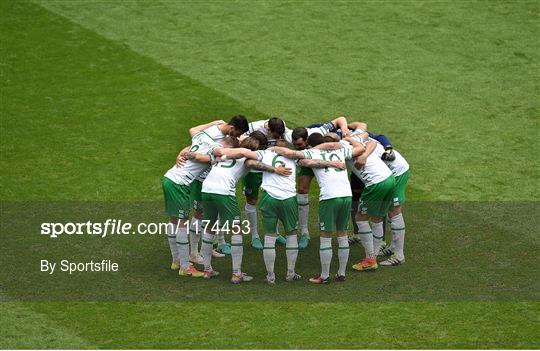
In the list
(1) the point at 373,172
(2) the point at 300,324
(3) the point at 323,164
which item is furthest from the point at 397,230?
(2) the point at 300,324

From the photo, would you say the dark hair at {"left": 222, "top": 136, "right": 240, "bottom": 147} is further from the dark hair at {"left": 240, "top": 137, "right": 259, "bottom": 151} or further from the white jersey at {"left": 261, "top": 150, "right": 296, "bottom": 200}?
the white jersey at {"left": 261, "top": 150, "right": 296, "bottom": 200}

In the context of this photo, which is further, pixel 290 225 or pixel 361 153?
pixel 361 153

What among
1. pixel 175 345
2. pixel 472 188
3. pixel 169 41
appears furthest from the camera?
pixel 169 41

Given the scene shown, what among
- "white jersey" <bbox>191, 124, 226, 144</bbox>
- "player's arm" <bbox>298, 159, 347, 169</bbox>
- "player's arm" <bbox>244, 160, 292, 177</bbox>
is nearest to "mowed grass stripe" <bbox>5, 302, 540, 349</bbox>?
"player's arm" <bbox>244, 160, 292, 177</bbox>

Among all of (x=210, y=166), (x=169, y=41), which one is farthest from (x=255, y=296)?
(x=169, y=41)

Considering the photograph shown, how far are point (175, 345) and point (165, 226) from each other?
446 centimetres

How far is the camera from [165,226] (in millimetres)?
18703

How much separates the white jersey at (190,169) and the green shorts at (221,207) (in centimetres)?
59

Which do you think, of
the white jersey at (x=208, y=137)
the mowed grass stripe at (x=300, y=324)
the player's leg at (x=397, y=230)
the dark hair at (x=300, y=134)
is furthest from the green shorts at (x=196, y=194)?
the player's leg at (x=397, y=230)

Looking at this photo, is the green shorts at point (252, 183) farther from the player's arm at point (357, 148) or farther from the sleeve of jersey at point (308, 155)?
the player's arm at point (357, 148)

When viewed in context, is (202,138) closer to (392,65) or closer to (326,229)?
(326,229)

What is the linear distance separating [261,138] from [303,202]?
5.33 ft

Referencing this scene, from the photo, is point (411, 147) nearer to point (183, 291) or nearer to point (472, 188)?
point (472, 188)

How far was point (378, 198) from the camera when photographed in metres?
16.7
